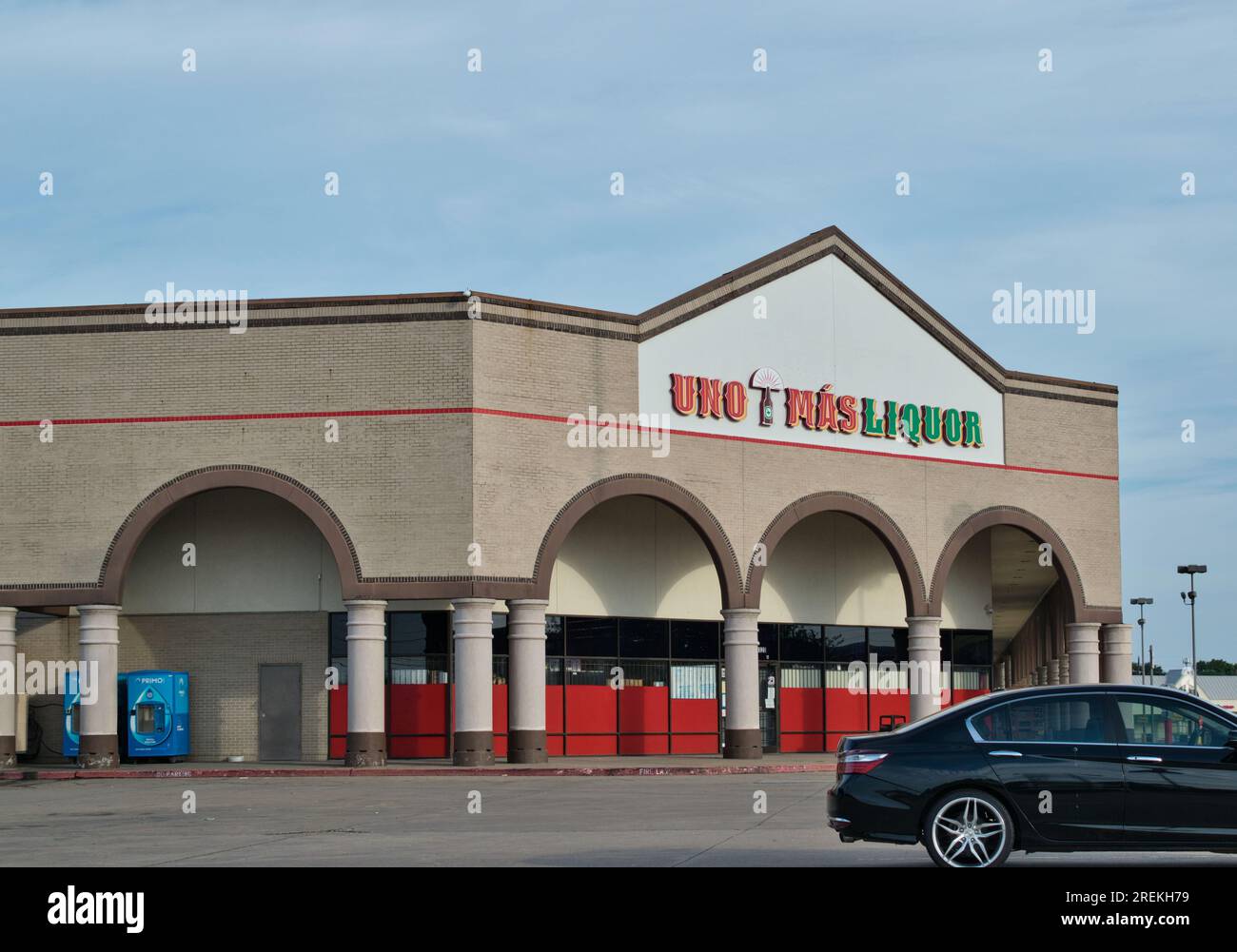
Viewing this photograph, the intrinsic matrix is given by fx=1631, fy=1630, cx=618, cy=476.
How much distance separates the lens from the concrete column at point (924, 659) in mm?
39094

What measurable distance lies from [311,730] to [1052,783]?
2417 centimetres

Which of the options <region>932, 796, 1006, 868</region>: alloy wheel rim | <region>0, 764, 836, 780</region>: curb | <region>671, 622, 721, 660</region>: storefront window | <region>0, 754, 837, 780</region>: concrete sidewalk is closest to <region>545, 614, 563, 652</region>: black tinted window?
<region>671, 622, 721, 660</region>: storefront window

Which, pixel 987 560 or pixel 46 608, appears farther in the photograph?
pixel 987 560

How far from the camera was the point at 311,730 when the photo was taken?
35281 millimetres

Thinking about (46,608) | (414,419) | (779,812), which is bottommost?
(779,812)

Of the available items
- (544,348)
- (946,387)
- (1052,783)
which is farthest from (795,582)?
(1052,783)

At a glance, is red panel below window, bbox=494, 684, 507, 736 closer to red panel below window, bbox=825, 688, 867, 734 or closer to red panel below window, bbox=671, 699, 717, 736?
red panel below window, bbox=671, 699, 717, 736

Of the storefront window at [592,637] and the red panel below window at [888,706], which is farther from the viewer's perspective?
the red panel below window at [888,706]

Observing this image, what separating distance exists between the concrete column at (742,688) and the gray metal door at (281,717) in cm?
939

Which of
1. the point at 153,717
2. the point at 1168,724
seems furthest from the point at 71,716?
the point at 1168,724

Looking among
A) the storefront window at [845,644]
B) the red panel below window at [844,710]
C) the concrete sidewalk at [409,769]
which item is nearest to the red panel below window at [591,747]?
the concrete sidewalk at [409,769]

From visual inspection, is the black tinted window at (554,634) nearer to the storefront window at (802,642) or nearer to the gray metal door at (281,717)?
the gray metal door at (281,717)
